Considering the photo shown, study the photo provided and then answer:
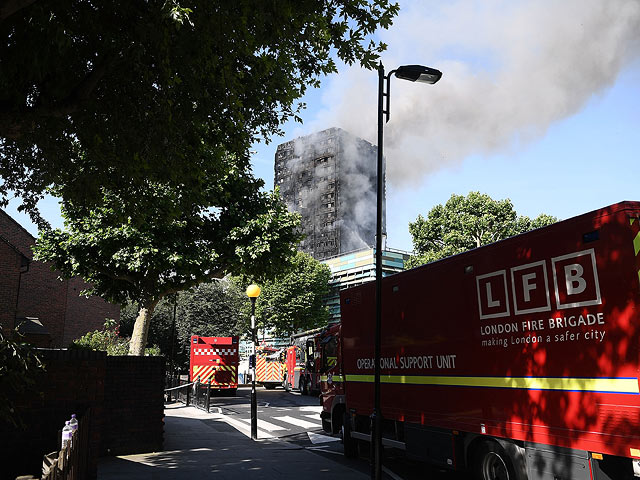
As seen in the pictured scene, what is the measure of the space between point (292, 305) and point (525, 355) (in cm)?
4861

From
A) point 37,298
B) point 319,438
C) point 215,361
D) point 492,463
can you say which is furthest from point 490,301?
point 37,298

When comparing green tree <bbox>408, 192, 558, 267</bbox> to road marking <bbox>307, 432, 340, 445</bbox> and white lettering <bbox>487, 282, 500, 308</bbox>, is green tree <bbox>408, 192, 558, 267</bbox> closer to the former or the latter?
road marking <bbox>307, 432, 340, 445</bbox>

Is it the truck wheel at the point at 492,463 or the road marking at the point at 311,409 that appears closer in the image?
the truck wheel at the point at 492,463

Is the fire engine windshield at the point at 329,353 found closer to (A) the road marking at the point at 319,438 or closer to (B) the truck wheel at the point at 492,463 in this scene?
(A) the road marking at the point at 319,438

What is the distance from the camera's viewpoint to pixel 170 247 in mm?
18734

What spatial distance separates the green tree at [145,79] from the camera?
683 cm

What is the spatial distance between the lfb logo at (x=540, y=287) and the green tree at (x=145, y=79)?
4.34 metres

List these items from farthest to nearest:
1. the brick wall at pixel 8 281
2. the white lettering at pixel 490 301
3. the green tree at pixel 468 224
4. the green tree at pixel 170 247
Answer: the green tree at pixel 468 224 < the brick wall at pixel 8 281 < the green tree at pixel 170 247 < the white lettering at pixel 490 301

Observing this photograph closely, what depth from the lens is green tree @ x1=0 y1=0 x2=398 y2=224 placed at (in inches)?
269

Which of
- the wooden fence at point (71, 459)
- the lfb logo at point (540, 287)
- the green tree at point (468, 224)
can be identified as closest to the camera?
the wooden fence at point (71, 459)

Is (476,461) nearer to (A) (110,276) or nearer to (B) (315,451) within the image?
(B) (315,451)

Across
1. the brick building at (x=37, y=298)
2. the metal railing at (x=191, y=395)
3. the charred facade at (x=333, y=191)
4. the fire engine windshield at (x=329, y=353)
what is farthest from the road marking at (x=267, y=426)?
the charred facade at (x=333, y=191)

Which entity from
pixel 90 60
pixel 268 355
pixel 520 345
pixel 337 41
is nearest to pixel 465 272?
pixel 520 345

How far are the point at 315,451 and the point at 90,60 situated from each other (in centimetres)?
968
